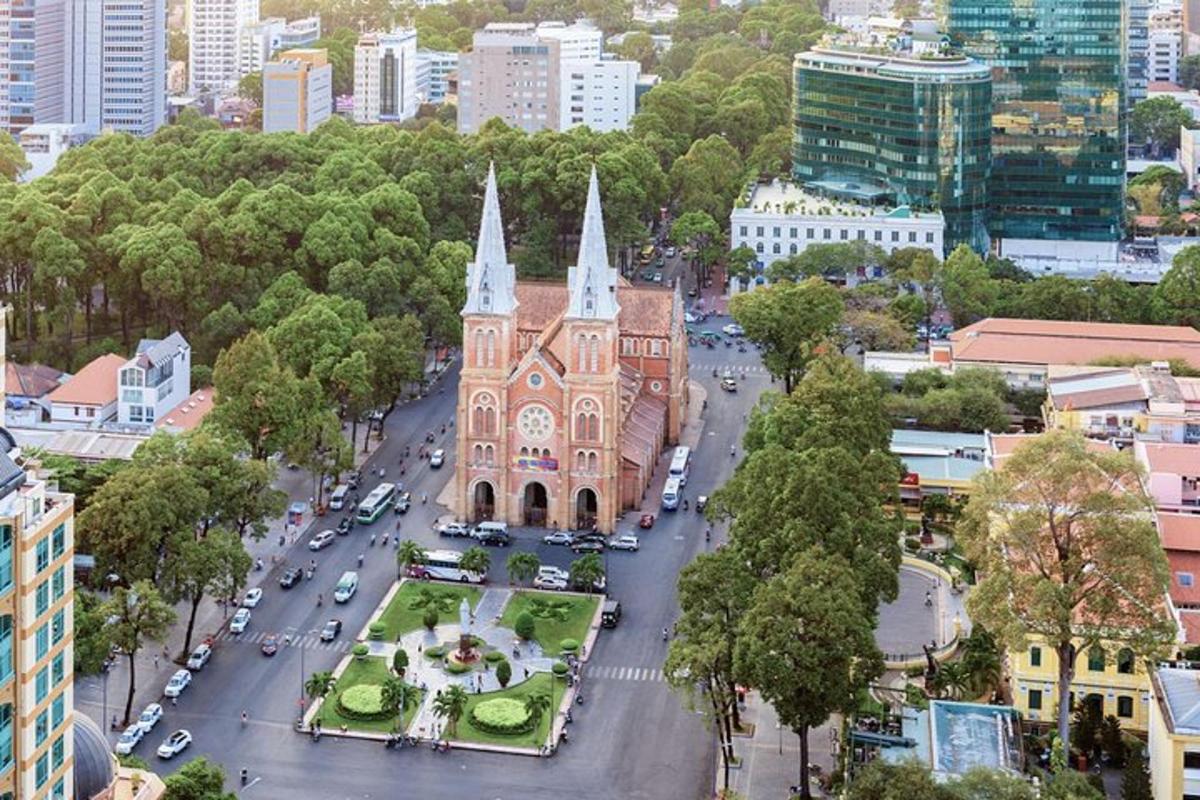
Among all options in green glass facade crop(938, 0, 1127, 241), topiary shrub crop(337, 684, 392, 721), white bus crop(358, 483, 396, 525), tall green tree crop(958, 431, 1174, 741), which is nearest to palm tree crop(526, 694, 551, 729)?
topiary shrub crop(337, 684, 392, 721)

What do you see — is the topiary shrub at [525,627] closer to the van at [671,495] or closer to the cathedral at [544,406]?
the cathedral at [544,406]

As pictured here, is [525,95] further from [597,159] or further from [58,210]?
[58,210]

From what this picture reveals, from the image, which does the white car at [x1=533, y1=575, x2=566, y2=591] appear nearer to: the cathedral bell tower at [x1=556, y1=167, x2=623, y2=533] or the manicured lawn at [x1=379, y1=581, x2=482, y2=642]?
the manicured lawn at [x1=379, y1=581, x2=482, y2=642]

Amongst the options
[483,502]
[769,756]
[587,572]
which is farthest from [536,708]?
[483,502]

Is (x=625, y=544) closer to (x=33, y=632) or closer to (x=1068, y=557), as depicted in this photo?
(x=1068, y=557)

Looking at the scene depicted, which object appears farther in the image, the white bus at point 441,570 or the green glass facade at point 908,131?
the green glass facade at point 908,131

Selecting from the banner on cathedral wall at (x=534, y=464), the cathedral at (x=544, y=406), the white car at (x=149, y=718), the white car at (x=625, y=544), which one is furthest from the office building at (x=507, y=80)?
the white car at (x=149, y=718)

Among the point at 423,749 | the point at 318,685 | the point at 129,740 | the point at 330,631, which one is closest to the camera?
the point at 129,740
